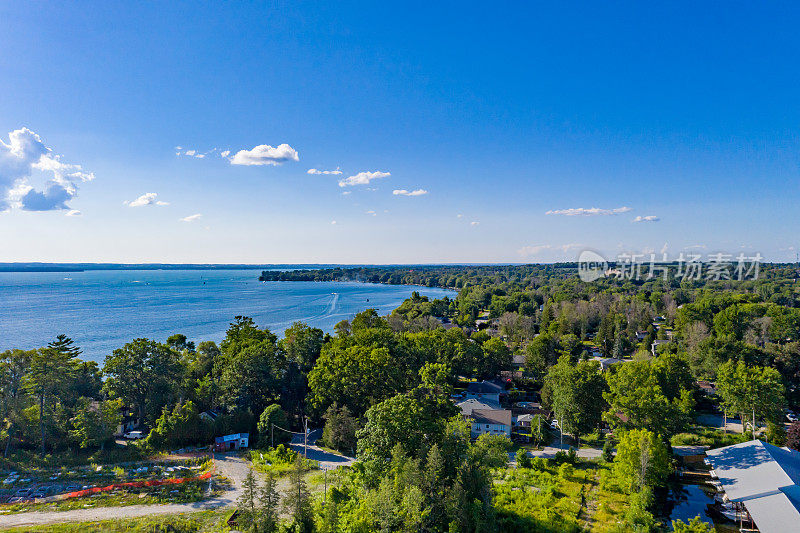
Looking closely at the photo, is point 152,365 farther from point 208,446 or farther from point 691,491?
point 691,491

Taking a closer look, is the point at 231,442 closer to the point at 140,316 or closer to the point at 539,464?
the point at 539,464

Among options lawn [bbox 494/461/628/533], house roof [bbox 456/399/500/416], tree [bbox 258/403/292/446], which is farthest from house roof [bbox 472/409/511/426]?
tree [bbox 258/403/292/446]

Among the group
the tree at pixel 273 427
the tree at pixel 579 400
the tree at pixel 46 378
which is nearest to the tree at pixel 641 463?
the tree at pixel 579 400

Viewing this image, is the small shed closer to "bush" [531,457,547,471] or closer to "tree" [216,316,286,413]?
"tree" [216,316,286,413]

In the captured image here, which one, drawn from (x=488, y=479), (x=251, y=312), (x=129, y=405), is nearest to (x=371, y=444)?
(x=488, y=479)

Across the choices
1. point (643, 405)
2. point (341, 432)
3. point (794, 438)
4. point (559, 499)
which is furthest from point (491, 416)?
point (794, 438)

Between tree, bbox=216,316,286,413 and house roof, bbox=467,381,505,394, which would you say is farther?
house roof, bbox=467,381,505,394

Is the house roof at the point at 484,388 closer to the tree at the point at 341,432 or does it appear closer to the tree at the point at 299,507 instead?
the tree at the point at 341,432
